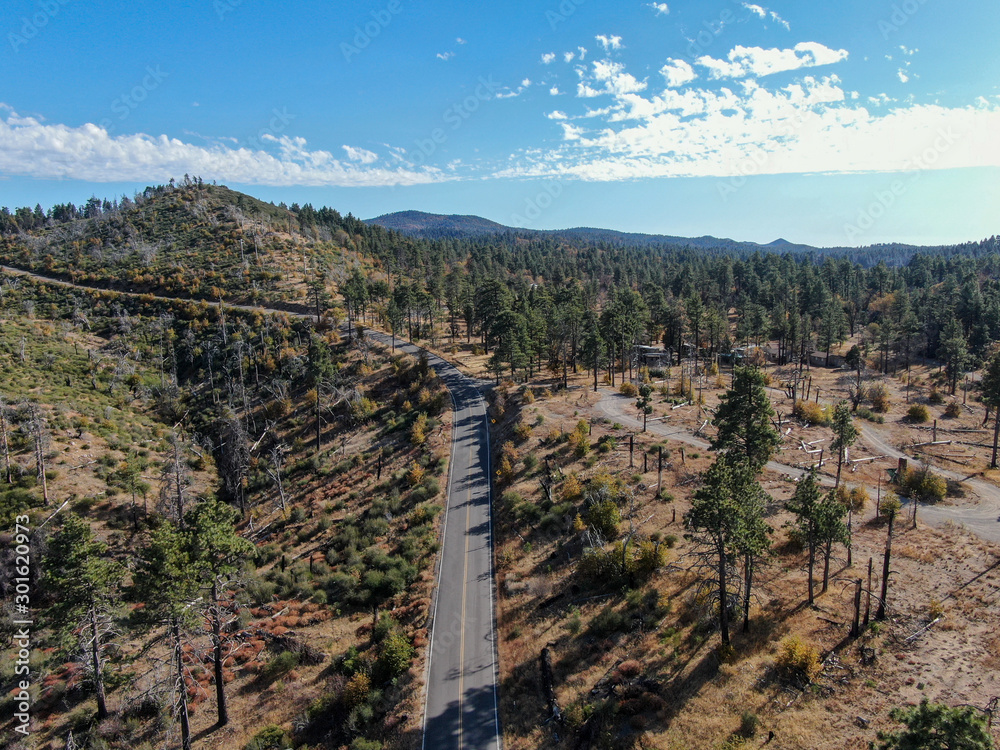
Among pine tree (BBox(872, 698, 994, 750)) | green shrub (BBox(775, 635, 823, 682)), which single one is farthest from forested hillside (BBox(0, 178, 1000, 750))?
pine tree (BBox(872, 698, 994, 750))

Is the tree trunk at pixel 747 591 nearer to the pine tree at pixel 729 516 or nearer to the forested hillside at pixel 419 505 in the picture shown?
the pine tree at pixel 729 516

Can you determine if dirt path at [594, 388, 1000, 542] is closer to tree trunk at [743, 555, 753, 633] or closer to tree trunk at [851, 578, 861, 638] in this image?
tree trunk at [851, 578, 861, 638]

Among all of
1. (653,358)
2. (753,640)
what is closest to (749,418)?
(753,640)

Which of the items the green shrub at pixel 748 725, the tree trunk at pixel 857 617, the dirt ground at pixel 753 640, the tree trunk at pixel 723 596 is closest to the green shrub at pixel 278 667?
the dirt ground at pixel 753 640

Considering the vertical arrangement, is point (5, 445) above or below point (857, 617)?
above

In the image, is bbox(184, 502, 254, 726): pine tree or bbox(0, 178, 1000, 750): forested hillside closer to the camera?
bbox(184, 502, 254, 726): pine tree

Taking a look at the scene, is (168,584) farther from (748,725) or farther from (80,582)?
(748,725)

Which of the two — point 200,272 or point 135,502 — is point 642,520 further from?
point 200,272
